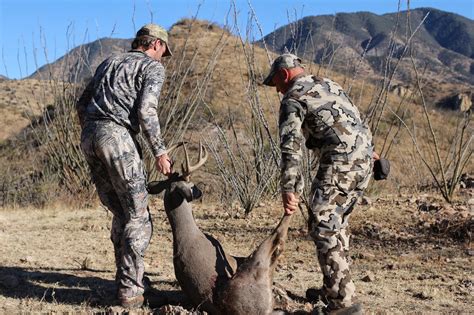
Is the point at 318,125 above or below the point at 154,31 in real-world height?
below

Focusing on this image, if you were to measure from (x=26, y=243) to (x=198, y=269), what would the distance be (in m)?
3.89

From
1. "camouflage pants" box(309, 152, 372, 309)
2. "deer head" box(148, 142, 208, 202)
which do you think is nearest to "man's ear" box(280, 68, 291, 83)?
"camouflage pants" box(309, 152, 372, 309)

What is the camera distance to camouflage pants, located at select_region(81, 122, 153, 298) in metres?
4.78

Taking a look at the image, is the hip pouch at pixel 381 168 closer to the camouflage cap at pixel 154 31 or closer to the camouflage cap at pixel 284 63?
the camouflage cap at pixel 284 63

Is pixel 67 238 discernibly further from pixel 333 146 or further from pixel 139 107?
pixel 333 146

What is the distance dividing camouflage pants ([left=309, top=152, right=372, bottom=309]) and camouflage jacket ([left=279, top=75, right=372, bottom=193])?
8 centimetres

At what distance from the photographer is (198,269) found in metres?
4.56

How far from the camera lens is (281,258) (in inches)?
276

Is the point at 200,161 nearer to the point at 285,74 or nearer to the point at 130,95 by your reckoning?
the point at 130,95

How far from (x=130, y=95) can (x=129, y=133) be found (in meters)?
0.29

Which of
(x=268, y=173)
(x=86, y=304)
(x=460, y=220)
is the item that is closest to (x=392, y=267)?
(x=460, y=220)

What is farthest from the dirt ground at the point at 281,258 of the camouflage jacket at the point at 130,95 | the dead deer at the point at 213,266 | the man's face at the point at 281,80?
the man's face at the point at 281,80

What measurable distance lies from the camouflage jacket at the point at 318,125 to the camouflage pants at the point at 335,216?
0.08m

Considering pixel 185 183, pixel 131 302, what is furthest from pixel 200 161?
pixel 131 302
